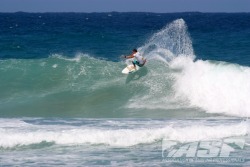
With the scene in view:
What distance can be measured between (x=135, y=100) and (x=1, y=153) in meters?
8.04

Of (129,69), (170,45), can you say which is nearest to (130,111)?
(129,69)

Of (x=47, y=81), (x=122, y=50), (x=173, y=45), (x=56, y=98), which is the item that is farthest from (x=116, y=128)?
(x=122, y=50)

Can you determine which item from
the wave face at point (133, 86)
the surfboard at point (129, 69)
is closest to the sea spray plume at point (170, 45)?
the wave face at point (133, 86)

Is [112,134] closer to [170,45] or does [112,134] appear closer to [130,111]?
[130,111]

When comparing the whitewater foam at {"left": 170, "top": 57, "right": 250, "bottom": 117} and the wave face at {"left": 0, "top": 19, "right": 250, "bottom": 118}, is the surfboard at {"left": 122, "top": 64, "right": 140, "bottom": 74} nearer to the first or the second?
the wave face at {"left": 0, "top": 19, "right": 250, "bottom": 118}

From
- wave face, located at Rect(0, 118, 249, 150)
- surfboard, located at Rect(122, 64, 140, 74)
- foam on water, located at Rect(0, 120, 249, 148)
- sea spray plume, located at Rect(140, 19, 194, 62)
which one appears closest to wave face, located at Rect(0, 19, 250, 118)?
sea spray plume, located at Rect(140, 19, 194, 62)

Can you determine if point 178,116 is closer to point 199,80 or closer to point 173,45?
point 199,80

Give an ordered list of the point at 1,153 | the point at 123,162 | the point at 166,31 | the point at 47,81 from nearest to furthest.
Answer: the point at 123,162 → the point at 1,153 → the point at 47,81 → the point at 166,31

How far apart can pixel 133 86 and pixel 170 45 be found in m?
3.92

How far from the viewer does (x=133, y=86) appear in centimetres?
2241

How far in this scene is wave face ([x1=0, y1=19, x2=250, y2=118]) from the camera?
20.0 m

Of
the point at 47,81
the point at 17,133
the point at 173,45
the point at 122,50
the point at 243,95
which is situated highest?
the point at 122,50

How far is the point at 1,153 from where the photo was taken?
1427cm

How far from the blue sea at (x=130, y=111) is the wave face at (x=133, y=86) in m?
0.04
